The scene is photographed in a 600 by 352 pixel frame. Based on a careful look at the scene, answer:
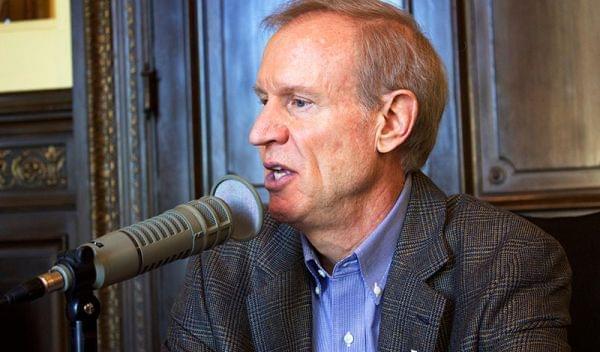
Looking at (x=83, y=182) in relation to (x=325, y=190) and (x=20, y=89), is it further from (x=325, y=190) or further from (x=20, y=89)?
(x=325, y=190)

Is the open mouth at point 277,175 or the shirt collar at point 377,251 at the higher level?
the open mouth at point 277,175

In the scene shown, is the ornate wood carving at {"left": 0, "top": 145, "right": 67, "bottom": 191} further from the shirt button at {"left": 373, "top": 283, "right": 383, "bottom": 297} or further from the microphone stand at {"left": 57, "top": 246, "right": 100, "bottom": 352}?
the microphone stand at {"left": 57, "top": 246, "right": 100, "bottom": 352}

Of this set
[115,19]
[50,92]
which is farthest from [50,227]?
[115,19]

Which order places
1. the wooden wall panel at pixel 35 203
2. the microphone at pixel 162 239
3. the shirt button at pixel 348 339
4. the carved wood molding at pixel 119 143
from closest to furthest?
1. the microphone at pixel 162 239
2. the shirt button at pixel 348 339
3. the carved wood molding at pixel 119 143
4. the wooden wall panel at pixel 35 203

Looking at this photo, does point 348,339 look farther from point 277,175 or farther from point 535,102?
point 535,102

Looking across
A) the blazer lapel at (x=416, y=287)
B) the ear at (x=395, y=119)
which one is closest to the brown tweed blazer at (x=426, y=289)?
the blazer lapel at (x=416, y=287)

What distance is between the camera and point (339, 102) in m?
1.69

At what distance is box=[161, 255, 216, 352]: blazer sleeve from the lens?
5.69ft

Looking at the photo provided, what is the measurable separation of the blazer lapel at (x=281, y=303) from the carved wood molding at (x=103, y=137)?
1.08 m

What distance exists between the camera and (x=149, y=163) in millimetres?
2752

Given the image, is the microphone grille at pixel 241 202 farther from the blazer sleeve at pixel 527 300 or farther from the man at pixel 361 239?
the blazer sleeve at pixel 527 300

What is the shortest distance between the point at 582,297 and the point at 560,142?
60 cm

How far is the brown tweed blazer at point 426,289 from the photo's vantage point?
64.1 inches

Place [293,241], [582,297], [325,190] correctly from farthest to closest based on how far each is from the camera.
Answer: [582,297] → [293,241] → [325,190]
